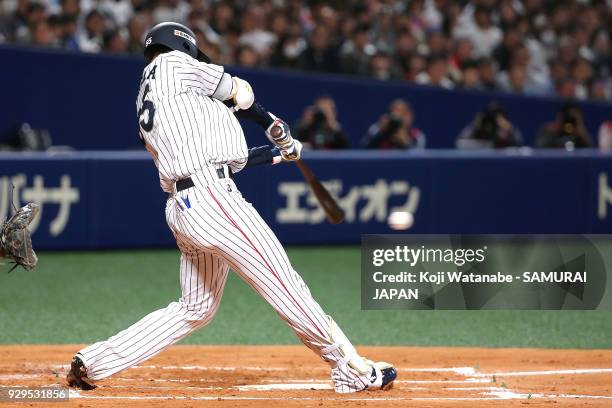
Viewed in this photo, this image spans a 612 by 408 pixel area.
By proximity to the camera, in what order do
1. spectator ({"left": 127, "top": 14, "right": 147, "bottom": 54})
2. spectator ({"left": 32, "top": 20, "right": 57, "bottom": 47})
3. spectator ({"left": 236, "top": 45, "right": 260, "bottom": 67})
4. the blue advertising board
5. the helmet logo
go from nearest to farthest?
the helmet logo
the blue advertising board
spectator ({"left": 32, "top": 20, "right": 57, "bottom": 47})
spectator ({"left": 127, "top": 14, "right": 147, "bottom": 54})
spectator ({"left": 236, "top": 45, "right": 260, "bottom": 67})

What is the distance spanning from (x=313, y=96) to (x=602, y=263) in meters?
7.05

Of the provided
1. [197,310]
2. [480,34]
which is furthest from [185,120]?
[480,34]

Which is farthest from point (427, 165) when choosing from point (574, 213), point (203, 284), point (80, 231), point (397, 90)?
point (203, 284)

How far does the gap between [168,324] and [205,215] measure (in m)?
0.62

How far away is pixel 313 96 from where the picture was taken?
1290cm

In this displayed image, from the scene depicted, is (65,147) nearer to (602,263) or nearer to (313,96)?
(313,96)

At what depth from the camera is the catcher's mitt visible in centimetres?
504

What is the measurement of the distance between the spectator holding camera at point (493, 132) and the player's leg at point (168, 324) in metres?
7.26

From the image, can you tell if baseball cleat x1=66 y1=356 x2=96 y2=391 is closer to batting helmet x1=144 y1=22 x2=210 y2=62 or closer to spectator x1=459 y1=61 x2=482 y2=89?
batting helmet x1=144 y1=22 x2=210 y2=62

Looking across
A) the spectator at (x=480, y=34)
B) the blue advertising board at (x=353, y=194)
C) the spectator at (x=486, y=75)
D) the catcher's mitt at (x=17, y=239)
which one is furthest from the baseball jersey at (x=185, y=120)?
the spectator at (x=480, y=34)

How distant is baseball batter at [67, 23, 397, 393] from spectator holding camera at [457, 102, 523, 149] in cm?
711

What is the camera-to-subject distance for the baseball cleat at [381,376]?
16.5 feet

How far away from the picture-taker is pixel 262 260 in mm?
4793

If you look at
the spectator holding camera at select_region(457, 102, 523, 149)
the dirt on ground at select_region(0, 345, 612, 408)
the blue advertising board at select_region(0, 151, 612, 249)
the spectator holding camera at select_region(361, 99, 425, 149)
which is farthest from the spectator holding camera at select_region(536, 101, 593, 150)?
the dirt on ground at select_region(0, 345, 612, 408)
